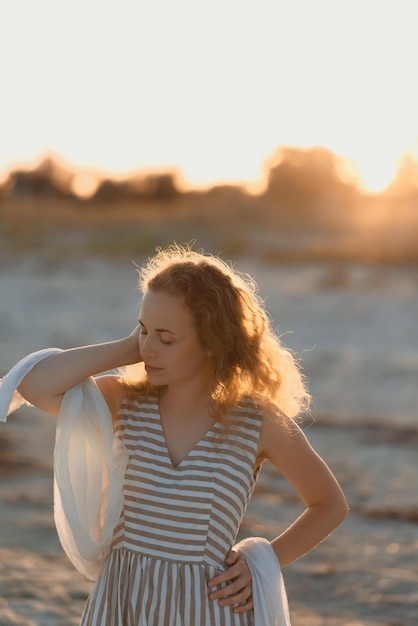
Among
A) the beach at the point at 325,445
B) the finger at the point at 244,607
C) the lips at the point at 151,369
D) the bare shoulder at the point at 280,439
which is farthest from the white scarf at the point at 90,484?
the beach at the point at 325,445

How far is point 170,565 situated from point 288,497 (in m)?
4.65

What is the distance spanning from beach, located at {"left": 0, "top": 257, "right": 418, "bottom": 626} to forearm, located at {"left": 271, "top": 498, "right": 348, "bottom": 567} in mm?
1618

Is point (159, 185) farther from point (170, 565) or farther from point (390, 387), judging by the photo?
point (170, 565)

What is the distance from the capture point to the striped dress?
2.48 meters

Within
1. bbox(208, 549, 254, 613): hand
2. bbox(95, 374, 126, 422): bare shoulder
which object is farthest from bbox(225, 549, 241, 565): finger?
bbox(95, 374, 126, 422): bare shoulder

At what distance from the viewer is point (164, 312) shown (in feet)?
8.31

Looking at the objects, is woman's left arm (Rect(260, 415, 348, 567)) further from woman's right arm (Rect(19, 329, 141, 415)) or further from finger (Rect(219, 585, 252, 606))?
woman's right arm (Rect(19, 329, 141, 415))

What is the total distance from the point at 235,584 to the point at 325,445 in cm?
630

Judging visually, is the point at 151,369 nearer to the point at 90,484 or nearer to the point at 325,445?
the point at 90,484

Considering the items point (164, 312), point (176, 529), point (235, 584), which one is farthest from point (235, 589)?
point (164, 312)

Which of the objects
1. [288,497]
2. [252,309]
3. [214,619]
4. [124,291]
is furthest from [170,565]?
[124,291]

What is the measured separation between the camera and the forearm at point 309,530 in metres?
2.62

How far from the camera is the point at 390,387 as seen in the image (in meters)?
12.0

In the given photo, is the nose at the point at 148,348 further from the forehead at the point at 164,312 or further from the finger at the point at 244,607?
the finger at the point at 244,607
